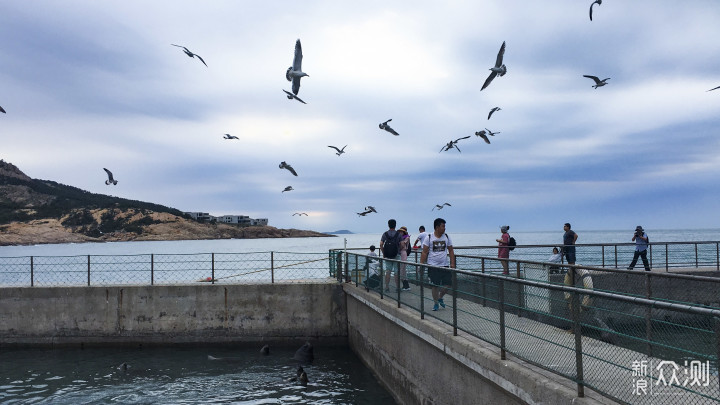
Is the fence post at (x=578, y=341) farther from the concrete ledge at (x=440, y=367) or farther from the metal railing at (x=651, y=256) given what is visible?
the metal railing at (x=651, y=256)

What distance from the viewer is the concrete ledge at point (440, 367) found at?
553cm

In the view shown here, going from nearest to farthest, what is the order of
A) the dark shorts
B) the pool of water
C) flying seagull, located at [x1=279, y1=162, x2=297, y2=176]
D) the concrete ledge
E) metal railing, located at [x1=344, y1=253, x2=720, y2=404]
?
metal railing, located at [x1=344, y1=253, x2=720, y2=404] < the concrete ledge < the dark shorts < the pool of water < flying seagull, located at [x1=279, y1=162, x2=297, y2=176]

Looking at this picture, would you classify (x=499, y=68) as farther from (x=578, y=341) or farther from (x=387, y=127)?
(x=578, y=341)

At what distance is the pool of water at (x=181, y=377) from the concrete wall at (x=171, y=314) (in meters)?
0.41

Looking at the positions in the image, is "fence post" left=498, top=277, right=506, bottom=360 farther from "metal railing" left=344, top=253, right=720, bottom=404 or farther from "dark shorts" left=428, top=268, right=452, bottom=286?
"dark shorts" left=428, top=268, right=452, bottom=286

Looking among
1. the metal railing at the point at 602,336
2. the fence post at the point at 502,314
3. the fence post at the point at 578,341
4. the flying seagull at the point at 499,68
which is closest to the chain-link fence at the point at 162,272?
the flying seagull at the point at 499,68

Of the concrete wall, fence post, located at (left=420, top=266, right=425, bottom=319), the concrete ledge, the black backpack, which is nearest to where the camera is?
the concrete ledge

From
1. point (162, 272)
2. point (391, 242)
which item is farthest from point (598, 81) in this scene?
point (162, 272)

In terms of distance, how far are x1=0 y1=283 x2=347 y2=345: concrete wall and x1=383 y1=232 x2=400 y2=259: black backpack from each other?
3097 millimetres

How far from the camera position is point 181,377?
14.1 metres

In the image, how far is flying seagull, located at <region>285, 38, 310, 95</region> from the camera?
12.7 meters

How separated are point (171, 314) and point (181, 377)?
11.2 feet

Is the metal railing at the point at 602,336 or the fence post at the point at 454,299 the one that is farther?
the fence post at the point at 454,299

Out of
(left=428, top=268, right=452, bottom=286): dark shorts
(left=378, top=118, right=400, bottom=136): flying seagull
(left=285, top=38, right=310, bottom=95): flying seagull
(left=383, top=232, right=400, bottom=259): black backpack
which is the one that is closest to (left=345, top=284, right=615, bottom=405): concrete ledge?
(left=428, top=268, right=452, bottom=286): dark shorts
